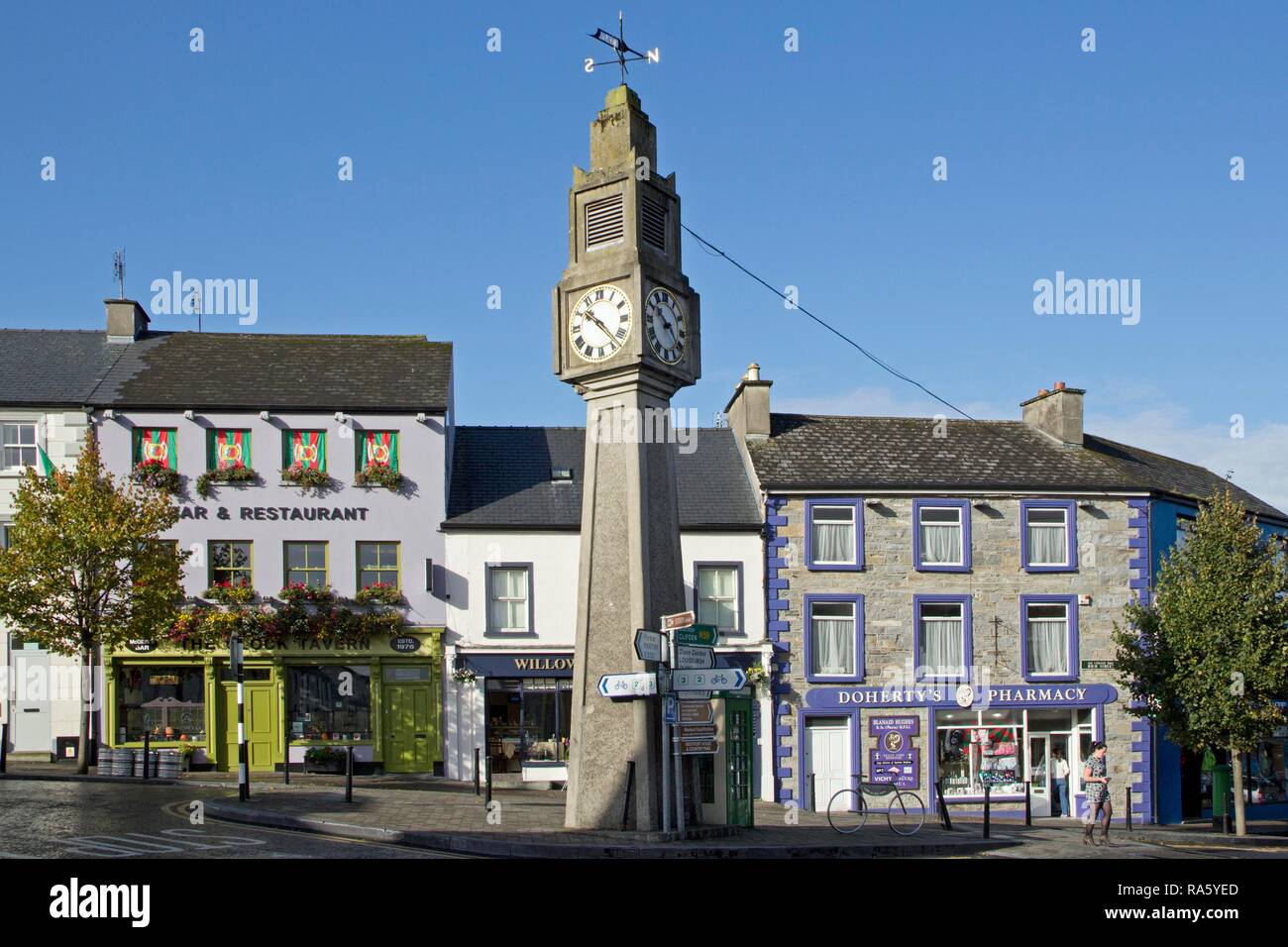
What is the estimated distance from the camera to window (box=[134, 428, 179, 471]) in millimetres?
30922

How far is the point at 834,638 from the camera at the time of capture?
3111 centimetres

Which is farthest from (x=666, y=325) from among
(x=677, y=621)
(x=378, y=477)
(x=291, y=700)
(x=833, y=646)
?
(x=291, y=700)

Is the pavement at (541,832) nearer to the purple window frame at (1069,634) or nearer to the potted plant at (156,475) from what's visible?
the purple window frame at (1069,634)

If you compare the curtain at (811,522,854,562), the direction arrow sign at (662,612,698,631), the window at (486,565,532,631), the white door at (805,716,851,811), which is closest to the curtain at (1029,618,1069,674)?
the curtain at (811,522,854,562)

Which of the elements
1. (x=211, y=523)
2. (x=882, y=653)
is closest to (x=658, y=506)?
(x=882, y=653)

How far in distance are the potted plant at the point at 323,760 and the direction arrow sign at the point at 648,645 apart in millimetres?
13680

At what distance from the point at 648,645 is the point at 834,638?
14042 millimetres

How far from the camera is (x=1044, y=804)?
30.6 metres

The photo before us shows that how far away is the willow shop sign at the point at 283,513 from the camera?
30.8 metres

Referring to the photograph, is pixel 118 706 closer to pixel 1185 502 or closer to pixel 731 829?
pixel 731 829

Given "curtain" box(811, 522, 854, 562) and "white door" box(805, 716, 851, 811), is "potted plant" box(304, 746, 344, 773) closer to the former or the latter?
"white door" box(805, 716, 851, 811)

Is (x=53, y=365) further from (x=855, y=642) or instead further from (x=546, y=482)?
(x=855, y=642)
